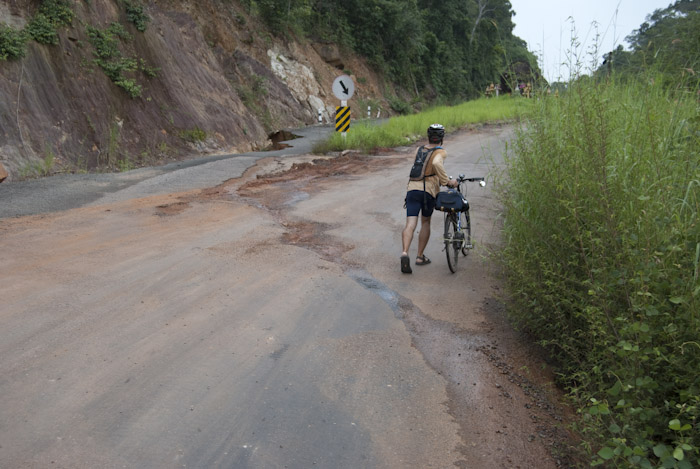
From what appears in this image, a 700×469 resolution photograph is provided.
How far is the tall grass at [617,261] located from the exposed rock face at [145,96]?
39.3ft

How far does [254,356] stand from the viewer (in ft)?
15.5

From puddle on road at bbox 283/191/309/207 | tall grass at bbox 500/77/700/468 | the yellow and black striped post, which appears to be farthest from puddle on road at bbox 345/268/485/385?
the yellow and black striped post

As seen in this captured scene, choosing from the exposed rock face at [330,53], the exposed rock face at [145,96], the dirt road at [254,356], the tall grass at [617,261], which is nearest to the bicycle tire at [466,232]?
the dirt road at [254,356]

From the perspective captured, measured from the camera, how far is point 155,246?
25.3ft

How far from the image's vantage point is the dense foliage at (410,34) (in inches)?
1582

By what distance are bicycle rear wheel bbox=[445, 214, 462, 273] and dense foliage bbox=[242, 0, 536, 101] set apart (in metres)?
27.5

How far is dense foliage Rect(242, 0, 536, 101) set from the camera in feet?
132

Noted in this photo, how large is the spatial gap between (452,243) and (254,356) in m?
3.34

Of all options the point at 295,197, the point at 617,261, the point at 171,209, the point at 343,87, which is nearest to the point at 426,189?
the point at 617,261

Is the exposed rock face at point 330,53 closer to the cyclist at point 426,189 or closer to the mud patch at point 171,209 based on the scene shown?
the mud patch at point 171,209

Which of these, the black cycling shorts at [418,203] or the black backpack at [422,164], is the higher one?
the black backpack at [422,164]

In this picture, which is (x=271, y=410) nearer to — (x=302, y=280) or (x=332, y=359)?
(x=332, y=359)

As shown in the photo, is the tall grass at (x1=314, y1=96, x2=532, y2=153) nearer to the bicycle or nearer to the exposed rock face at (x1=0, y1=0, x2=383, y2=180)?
the exposed rock face at (x1=0, y1=0, x2=383, y2=180)

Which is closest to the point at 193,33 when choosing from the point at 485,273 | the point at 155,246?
the point at 155,246
